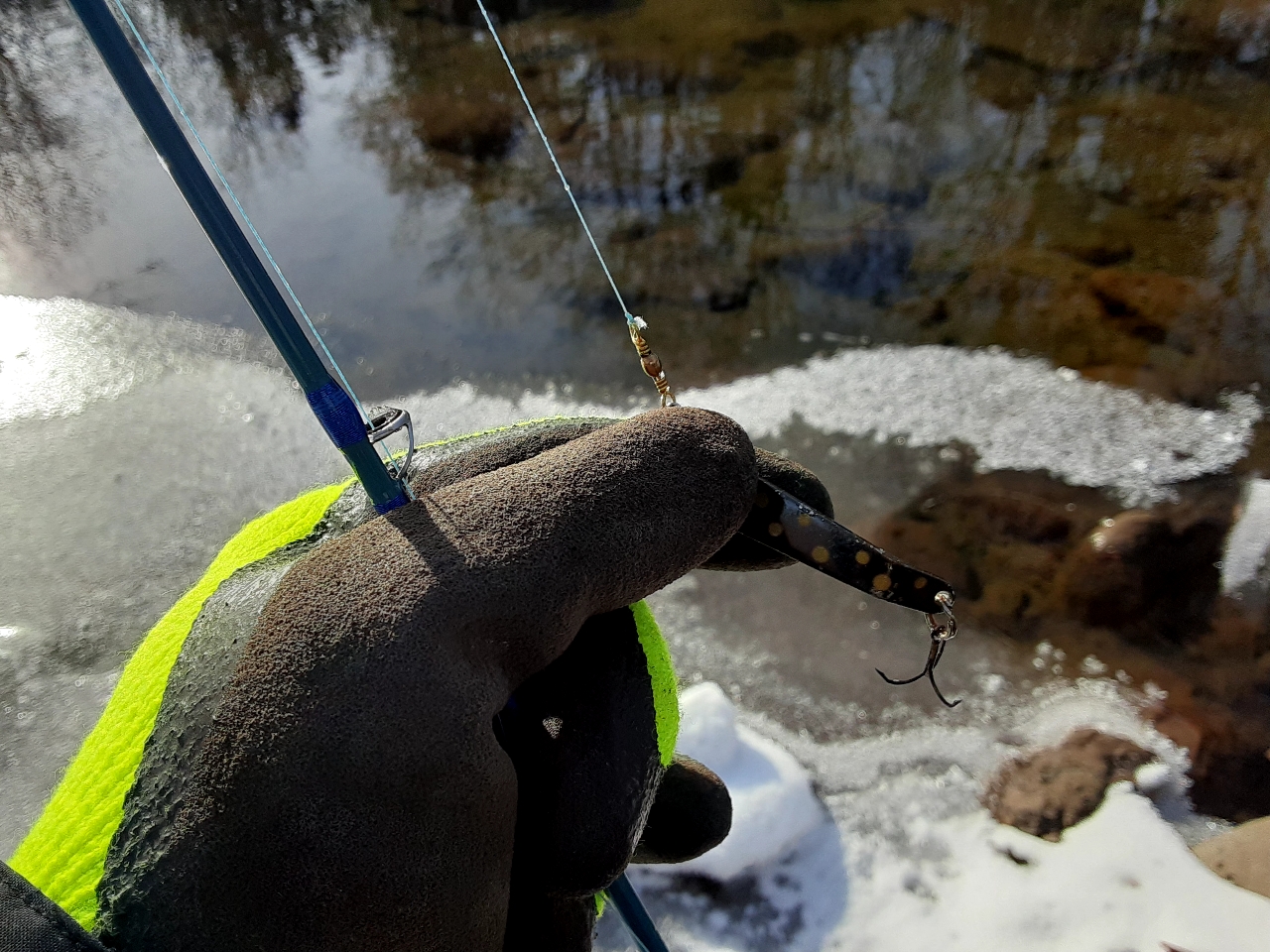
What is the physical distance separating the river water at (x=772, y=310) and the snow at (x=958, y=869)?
63 millimetres

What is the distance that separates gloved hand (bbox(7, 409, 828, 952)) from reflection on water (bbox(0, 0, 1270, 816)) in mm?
1617

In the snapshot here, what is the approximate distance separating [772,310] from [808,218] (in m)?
0.81

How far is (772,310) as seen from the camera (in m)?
3.66

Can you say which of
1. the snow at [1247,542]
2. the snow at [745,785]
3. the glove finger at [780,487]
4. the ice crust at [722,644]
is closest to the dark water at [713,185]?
the ice crust at [722,644]

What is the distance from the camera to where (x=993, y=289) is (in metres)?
A: 3.61

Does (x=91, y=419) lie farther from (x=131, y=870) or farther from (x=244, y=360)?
(x=131, y=870)

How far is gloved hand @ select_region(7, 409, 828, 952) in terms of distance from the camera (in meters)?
0.69

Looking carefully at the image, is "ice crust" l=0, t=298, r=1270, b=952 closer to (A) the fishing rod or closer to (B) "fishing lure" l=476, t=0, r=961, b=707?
(B) "fishing lure" l=476, t=0, r=961, b=707

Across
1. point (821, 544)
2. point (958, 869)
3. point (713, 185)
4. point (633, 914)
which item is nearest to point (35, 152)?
point (713, 185)

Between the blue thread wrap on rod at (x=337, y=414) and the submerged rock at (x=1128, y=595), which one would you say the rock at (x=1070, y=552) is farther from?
the blue thread wrap on rod at (x=337, y=414)

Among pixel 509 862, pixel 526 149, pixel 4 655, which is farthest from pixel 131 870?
pixel 526 149

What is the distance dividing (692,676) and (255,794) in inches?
70.9

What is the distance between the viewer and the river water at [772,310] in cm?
241

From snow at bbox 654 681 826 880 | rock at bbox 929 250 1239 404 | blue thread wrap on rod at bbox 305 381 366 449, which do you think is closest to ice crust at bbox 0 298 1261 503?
rock at bbox 929 250 1239 404
